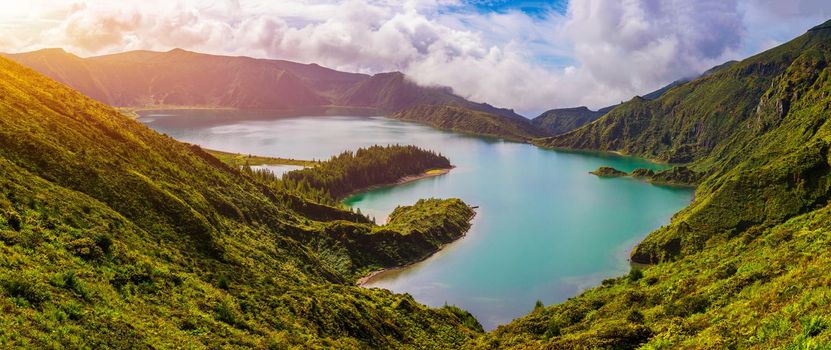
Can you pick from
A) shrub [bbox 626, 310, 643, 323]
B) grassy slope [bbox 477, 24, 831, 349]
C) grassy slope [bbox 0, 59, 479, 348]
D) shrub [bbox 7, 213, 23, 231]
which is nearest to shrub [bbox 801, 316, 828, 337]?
grassy slope [bbox 477, 24, 831, 349]

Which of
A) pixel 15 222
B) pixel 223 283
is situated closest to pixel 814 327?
pixel 223 283

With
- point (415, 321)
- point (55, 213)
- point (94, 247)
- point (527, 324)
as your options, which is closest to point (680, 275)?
point (527, 324)

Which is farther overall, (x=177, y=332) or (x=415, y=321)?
(x=415, y=321)

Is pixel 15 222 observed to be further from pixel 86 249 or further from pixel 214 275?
pixel 214 275

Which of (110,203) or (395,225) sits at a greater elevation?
(110,203)

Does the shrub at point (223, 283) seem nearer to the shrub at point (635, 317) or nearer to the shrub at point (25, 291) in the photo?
the shrub at point (25, 291)

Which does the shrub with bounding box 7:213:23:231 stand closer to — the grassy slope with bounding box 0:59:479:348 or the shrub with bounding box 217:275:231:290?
the grassy slope with bounding box 0:59:479:348

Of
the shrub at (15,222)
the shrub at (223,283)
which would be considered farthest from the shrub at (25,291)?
the shrub at (223,283)

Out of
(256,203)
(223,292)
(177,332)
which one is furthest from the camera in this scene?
(256,203)

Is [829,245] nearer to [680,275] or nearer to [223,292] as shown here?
[680,275]
